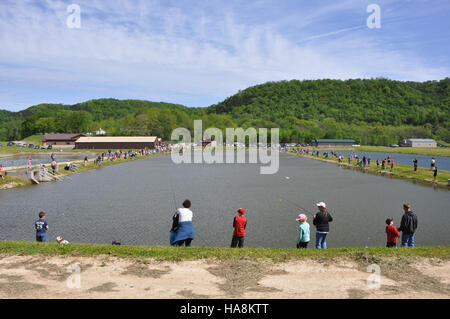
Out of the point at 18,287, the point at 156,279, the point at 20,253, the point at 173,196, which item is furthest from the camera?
the point at 173,196

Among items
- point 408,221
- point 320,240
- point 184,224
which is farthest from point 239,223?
point 408,221

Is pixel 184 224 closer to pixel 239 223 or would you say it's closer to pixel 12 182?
pixel 239 223

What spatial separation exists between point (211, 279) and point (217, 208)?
37.1 ft

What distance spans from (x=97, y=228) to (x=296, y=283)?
1069cm

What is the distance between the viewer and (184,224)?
10641 millimetres

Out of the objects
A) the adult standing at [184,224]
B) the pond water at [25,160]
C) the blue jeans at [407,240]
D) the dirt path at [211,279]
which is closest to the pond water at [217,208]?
the blue jeans at [407,240]

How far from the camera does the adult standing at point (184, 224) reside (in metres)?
10.4

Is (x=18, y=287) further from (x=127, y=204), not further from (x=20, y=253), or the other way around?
(x=127, y=204)

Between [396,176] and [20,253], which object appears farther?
[396,176]

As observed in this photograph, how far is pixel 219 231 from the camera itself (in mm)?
15406

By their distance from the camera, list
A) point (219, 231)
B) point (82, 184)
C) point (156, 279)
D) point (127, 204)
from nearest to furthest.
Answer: point (156, 279) < point (219, 231) < point (127, 204) < point (82, 184)

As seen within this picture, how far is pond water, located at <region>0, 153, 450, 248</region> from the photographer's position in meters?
14.6

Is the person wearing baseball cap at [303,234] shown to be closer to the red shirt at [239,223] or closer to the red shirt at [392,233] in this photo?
the red shirt at [239,223]
